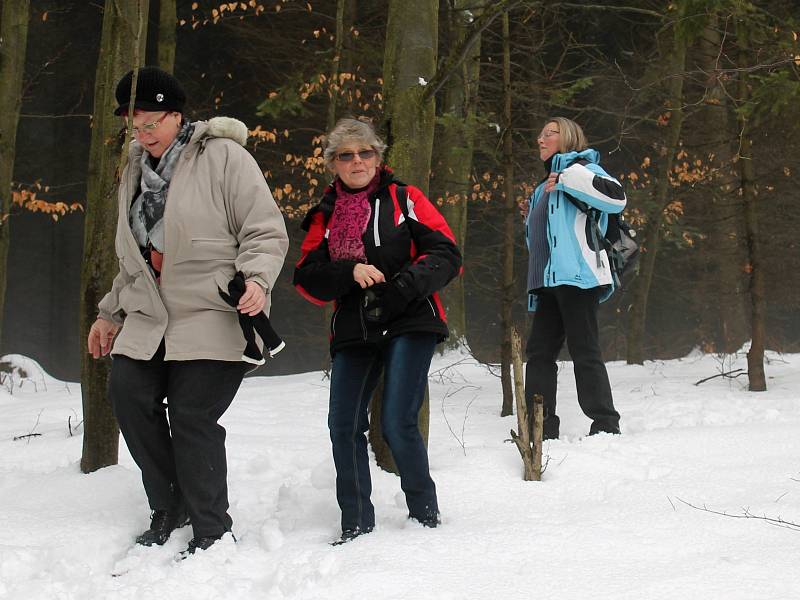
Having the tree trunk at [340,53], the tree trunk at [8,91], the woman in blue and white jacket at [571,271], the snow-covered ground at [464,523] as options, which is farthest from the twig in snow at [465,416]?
the tree trunk at [8,91]

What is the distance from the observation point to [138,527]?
3.88 meters

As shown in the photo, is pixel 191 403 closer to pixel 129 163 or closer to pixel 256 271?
pixel 256 271

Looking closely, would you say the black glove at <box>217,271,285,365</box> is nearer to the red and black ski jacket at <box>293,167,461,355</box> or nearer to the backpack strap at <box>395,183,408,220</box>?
the red and black ski jacket at <box>293,167,461,355</box>

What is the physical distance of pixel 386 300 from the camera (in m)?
3.54

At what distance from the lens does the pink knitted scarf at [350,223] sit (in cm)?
372

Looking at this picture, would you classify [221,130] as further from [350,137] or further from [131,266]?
[131,266]

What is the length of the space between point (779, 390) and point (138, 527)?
5936 mm

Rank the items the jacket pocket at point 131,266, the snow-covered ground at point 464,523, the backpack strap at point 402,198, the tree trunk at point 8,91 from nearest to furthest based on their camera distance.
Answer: the snow-covered ground at point 464,523, the jacket pocket at point 131,266, the backpack strap at point 402,198, the tree trunk at point 8,91

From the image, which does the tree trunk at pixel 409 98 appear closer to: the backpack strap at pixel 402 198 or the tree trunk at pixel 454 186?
the backpack strap at pixel 402 198

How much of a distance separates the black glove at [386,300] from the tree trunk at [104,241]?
1730 mm

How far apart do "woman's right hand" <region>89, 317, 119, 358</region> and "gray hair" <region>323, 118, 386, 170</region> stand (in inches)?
48.2

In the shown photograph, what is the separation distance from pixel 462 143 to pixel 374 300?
7349mm

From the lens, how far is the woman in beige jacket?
3533 millimetres

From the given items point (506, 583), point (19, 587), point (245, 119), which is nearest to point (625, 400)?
point (506, 583)
